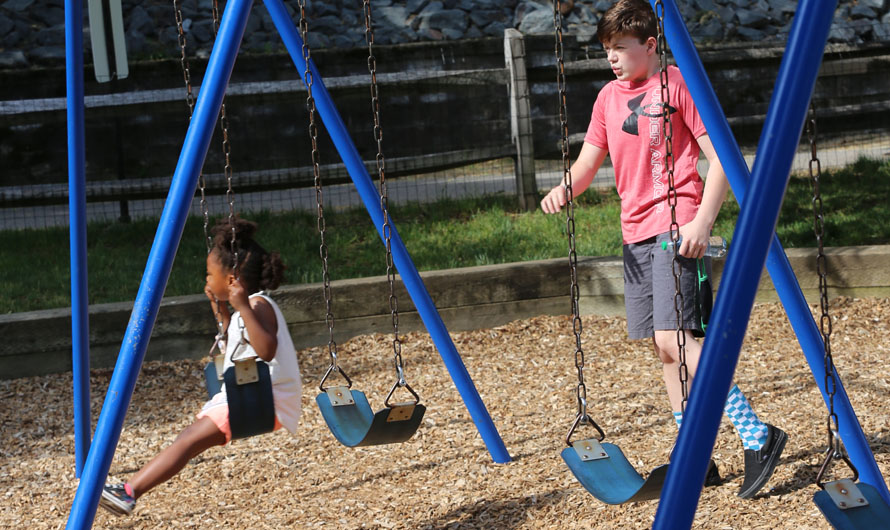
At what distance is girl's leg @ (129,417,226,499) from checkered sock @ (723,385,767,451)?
154 centimetres

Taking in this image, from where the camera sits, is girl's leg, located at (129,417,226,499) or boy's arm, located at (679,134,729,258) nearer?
boy's arm, located at (679,134,729,258)

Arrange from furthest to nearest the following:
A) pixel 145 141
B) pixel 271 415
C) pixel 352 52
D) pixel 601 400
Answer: pixel 352 52
pixel 145 141
pixel 601 400
pixel 271 415

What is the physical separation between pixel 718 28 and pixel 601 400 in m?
9.30

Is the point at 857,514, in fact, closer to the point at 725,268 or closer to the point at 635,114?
the point at 725,268

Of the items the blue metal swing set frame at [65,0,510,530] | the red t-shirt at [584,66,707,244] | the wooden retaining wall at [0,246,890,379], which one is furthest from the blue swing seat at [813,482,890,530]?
the wooden retaining wall at [0,246,890,379]

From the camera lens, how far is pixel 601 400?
3.84 metres

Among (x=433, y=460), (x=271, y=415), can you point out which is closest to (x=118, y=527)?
(x=271, y=415)

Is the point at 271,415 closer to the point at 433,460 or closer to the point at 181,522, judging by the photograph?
the point at 181,522

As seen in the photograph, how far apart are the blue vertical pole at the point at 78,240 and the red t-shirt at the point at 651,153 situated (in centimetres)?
166

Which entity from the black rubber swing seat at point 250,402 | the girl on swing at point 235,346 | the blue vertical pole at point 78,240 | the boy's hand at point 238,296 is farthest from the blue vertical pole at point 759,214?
the blue vertical pole at point 78,240

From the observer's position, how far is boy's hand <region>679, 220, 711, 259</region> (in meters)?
2.62

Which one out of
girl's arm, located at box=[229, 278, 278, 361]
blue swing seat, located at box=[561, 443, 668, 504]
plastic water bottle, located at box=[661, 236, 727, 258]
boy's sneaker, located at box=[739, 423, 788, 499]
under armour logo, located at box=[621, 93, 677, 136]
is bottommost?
boy's sneaker, located at box=[739, 423, 788, 499]

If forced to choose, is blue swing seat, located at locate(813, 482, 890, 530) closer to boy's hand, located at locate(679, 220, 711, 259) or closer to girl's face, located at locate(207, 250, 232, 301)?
boy's hand, located at locate(679, 220, 711, 259)

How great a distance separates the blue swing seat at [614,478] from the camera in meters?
2.17
